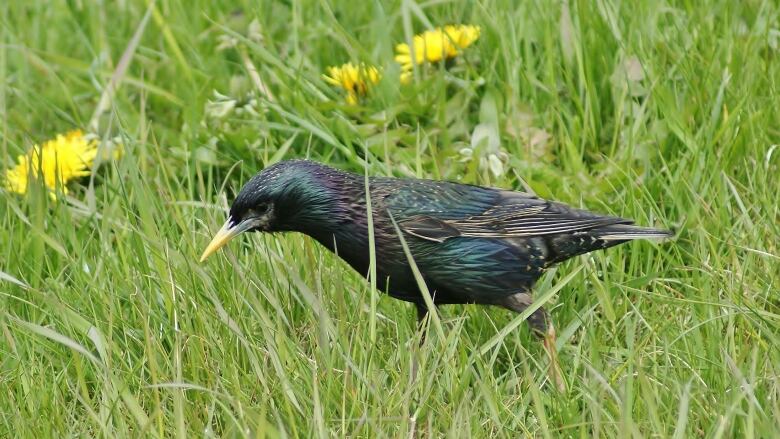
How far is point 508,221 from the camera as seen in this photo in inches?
175

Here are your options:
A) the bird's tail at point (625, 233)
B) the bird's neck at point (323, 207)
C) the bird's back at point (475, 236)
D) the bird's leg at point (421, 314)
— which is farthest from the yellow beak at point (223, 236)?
the bird's tail at point (625, 233)

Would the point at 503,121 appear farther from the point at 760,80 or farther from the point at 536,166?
the point at 760,80

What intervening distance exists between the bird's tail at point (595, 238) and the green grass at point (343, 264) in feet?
0.31

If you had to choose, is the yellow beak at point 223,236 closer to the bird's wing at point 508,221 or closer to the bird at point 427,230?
the bird at point 427,230

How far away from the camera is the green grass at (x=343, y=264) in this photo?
364 cm

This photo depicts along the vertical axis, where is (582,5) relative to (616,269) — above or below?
above

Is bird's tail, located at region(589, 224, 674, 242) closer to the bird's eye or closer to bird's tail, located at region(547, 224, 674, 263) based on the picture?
bird's tail, located at region(547, 224, 674, 263)

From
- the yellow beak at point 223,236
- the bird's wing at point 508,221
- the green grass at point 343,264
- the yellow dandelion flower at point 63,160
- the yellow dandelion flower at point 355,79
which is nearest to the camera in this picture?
the green grass at point 343,264

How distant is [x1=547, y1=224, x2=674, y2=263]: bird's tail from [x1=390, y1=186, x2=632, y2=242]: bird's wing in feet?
0.07

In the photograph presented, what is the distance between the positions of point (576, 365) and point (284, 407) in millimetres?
899

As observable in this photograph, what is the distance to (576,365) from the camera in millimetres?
4008

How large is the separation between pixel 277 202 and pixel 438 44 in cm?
162

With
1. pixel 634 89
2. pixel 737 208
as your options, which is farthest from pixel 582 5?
pixel 737 208

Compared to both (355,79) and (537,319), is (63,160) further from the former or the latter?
(537,319)
